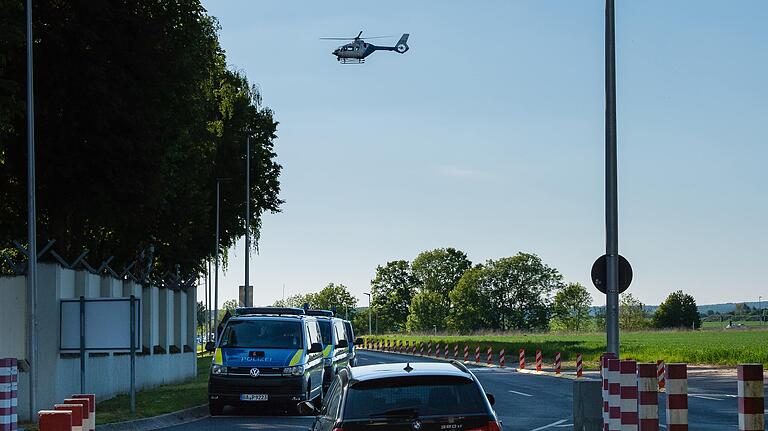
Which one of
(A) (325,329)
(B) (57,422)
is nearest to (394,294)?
(A) (325,329)

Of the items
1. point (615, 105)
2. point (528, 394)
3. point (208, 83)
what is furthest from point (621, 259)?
point (208, 83)

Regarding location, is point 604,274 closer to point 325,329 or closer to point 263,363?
point 263,363

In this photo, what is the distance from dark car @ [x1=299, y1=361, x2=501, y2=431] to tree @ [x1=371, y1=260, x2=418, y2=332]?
18321cm

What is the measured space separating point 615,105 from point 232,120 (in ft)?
141

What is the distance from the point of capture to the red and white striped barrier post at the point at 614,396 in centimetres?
1513

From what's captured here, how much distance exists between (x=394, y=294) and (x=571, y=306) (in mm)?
28010

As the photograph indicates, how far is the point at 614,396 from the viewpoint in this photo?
50.1 feet

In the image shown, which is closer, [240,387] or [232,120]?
[240,387]

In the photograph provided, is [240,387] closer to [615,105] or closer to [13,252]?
[615,105]

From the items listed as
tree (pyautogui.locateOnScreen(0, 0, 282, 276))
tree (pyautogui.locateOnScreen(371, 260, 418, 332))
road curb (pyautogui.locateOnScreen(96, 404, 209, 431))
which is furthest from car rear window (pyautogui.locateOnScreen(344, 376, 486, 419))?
tree (pyautogui.locateOnScreen(371, 260, 418, 332))

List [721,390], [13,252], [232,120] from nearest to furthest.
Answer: [721,390] < [13,252] < [232,120]

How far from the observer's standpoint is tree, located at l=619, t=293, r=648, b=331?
574 feet

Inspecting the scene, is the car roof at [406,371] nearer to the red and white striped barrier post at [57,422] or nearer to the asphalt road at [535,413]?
the red and white striped barrier post at [57,422]

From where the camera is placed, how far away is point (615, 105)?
62.9 feet
